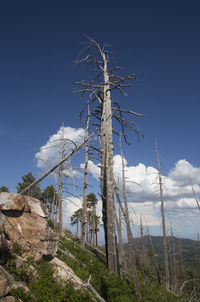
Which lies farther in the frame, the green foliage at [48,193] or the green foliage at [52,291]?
the green foliage at [48,193]

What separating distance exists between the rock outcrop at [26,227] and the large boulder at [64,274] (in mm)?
537

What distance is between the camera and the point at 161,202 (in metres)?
19.2

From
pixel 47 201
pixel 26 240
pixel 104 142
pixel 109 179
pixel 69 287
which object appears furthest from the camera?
pixel 47 201

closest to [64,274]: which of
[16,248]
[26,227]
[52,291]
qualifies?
[52,291]

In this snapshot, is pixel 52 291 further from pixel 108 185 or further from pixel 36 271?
pixel 108 185

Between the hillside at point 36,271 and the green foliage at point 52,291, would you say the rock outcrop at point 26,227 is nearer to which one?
the hillside at point 36,271

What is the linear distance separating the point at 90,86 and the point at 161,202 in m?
15.5

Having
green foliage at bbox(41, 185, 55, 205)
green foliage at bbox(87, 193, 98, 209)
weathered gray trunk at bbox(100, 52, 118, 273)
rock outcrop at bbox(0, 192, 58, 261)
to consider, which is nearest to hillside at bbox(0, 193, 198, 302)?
rock outcrop at bbox(0, 192, 58, 261)

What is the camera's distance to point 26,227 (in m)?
5.98

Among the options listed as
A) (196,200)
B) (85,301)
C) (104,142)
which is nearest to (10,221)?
(85,301)

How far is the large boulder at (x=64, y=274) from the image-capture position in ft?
16.5

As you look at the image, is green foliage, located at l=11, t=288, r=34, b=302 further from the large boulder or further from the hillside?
the large boulder

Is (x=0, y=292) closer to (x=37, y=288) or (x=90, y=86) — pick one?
(x=37, y=288)

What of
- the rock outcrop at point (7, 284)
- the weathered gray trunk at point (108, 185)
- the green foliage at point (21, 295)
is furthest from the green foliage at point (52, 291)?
the weathered gray trunk at point (108, 185)
